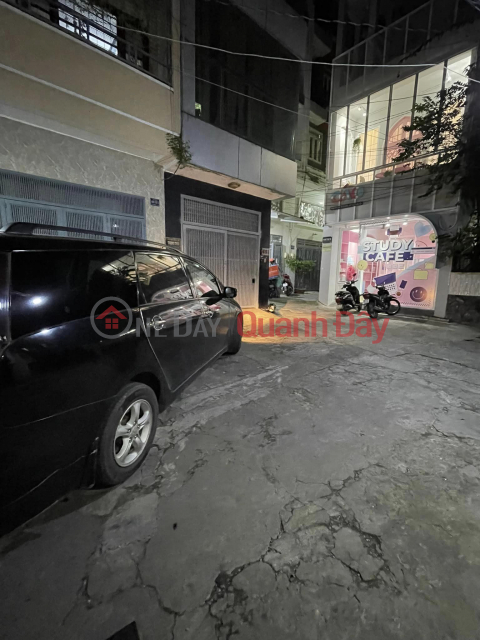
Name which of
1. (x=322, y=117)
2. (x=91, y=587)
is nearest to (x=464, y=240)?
(x=91, y=587)

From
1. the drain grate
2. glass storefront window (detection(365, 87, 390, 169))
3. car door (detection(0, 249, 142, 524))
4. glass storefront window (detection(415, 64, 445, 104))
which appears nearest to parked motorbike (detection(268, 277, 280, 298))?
glass storefront window (detection(365, 87, 390, 169))

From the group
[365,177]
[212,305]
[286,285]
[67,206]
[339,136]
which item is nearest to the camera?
[212,305]

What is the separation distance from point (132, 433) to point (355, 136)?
12.8 metres

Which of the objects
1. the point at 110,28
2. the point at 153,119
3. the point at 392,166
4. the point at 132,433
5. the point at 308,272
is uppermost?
the point at 110,28

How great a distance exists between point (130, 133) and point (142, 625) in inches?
269

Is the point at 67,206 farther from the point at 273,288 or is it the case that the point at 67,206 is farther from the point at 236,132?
the point at 273,288

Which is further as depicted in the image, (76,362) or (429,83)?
(429,83)

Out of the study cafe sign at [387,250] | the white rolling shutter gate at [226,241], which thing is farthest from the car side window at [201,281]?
the study cafe sign at [387,250]

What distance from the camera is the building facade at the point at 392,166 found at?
8.52 m

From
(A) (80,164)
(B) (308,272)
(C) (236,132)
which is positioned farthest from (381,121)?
(A) (80,164)

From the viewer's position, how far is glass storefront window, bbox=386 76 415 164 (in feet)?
30.9

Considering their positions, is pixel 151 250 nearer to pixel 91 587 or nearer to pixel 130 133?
pixel 91 587

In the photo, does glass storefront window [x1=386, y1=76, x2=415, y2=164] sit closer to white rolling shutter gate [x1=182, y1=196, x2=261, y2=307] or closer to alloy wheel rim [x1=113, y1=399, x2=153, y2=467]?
white rolling shutter gate [x1=182, y1=196, x2=261, y2=307]

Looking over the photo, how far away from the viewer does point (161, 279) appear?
275cm
